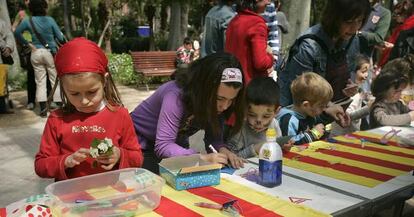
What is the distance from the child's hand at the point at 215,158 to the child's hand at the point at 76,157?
0.55 meters

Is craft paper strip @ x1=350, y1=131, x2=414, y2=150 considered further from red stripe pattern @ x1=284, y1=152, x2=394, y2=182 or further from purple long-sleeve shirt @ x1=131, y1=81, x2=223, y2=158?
purple long-sleeve shirt @ x1=131, y1=81, x2=223, y2=158

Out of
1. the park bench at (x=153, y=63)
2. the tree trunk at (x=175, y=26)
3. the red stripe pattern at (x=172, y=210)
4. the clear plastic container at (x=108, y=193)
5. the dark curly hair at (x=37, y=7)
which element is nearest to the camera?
the clear plastic container at (x=108, y=193)

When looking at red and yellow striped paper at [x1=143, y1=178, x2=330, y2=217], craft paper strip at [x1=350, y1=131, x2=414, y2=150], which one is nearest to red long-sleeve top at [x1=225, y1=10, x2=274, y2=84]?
craft paper strip at [x1=350, y1=131, x2=414, y2=150]

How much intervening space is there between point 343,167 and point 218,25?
7.11 feet

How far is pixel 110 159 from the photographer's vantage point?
1.82m

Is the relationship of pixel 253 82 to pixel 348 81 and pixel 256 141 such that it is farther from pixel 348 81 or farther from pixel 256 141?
pixel 348 81

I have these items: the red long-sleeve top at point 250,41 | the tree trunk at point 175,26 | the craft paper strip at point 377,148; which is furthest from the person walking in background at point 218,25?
the tree trunk at point 175,26

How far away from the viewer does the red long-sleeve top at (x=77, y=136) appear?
1893 mm

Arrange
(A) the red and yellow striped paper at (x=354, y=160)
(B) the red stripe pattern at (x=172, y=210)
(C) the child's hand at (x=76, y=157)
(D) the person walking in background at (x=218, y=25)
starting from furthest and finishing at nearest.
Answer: (D) the person walking in background at (x=218, y=25), (A) the red and yellow striped paper at (x=354, y=160), (C) the child's hand at (x=76, y=157), (B) the red stripe pattern at (x=172, y=210)

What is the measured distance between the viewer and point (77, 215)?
1417mm

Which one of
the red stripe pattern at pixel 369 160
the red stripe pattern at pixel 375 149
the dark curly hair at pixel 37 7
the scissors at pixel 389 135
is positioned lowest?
the scissors at pixel 389 135

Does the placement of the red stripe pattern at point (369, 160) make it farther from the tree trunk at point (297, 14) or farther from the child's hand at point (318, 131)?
the tree trunk at point (297, 14)

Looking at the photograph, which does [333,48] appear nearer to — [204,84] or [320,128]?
[320,128]

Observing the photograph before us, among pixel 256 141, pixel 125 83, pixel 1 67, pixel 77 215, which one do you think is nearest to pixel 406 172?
pixel 256 141
